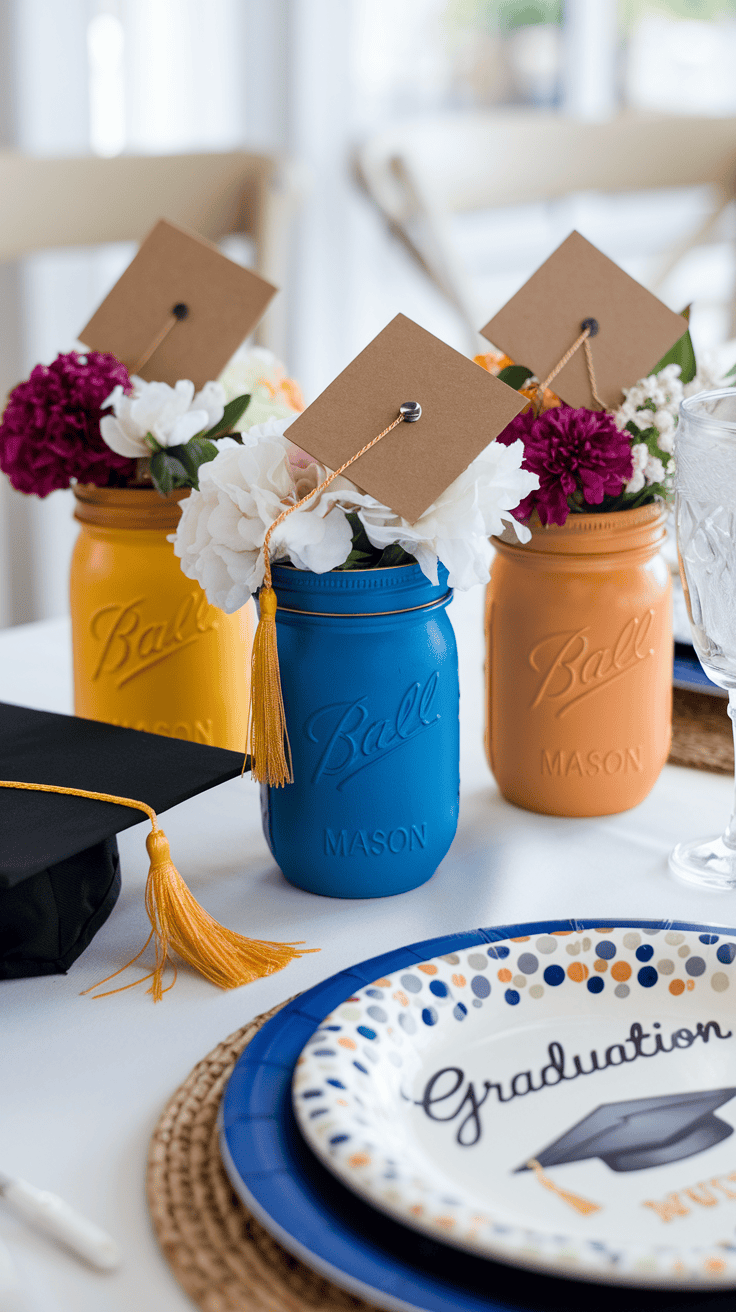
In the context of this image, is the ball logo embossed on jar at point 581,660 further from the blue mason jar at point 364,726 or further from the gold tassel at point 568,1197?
the gold tassel at point 568,1197

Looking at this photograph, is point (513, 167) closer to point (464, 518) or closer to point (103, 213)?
point (103, 213)

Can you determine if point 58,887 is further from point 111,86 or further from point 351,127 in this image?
point 351,127

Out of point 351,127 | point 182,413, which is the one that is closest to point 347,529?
point 182,413

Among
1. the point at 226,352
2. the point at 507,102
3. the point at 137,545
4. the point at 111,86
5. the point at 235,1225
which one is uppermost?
the point at 507,102

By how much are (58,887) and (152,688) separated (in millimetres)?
217

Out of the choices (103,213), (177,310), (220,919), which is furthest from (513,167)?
(220,919)

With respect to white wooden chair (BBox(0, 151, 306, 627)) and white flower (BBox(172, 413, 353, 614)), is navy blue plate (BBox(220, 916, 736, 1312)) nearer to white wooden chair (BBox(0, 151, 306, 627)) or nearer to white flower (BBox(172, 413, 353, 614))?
white flower (BBox(172, 413, 353, 614))

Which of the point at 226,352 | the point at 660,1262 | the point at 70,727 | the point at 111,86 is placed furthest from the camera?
the point at 111,86

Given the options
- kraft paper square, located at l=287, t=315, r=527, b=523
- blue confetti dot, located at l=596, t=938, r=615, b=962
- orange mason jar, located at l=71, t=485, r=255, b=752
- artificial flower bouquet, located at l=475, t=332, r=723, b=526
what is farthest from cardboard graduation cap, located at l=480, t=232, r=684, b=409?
blue confetti dot, located at l=596, t=938, r=615, b=962

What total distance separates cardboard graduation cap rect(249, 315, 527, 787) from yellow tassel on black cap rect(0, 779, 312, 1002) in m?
0.08

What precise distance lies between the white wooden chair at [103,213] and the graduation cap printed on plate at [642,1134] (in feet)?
5.08

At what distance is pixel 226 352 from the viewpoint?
0.88m

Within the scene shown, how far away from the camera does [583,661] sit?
738 mm

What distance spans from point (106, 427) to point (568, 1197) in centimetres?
51
